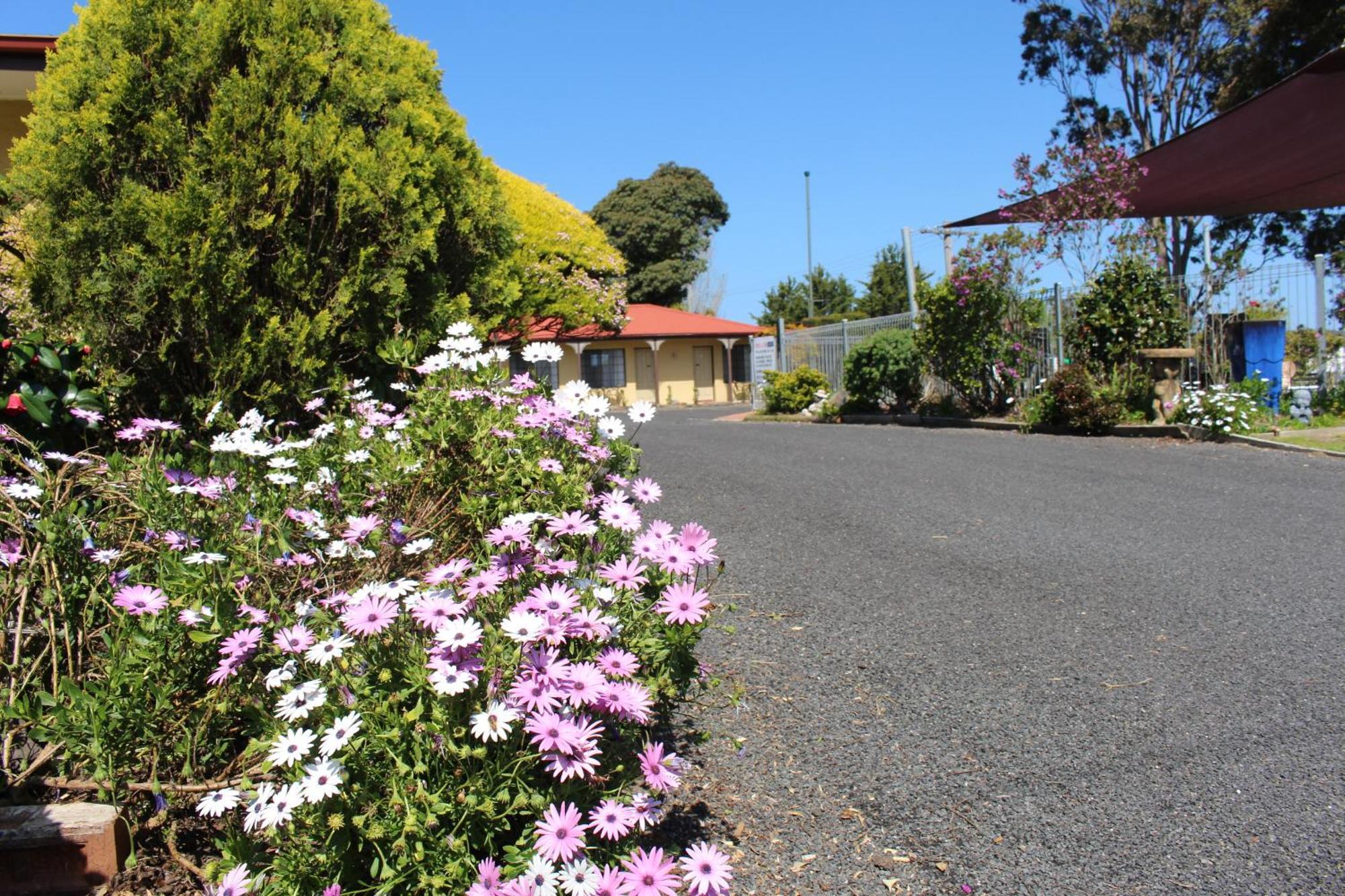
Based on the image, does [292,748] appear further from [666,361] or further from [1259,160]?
[666,361]

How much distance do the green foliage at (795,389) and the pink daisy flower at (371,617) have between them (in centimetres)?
1815

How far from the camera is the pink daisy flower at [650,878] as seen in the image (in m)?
1.92

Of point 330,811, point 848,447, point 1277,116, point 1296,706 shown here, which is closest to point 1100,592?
point 1296,706

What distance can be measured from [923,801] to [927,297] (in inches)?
525

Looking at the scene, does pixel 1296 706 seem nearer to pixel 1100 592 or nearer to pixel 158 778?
pixel 1100 592

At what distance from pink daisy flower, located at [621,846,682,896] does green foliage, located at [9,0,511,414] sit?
2.81m

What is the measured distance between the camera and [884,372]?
1678 centimetres

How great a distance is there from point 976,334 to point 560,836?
13681 millimetres

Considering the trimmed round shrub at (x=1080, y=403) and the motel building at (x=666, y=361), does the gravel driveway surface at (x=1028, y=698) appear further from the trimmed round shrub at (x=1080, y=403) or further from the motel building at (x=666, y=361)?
the motel building at (x=666, y=361)

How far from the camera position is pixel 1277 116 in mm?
9914

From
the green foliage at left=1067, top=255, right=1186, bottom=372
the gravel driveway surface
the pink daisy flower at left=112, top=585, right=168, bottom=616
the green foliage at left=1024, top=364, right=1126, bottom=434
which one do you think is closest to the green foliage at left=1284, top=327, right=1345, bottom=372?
the green foliage at left=1067, top=255, right=1186, bottom=372

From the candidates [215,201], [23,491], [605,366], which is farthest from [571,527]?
[605,366]

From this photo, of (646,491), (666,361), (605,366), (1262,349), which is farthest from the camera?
(666,361)

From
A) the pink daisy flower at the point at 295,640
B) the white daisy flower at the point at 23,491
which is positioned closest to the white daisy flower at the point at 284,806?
the pink daisy flower at the point at 295,640
